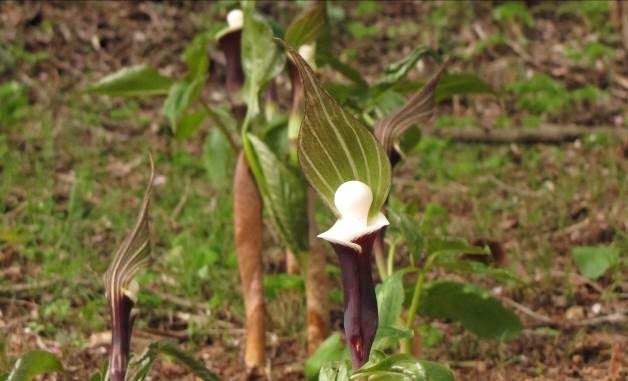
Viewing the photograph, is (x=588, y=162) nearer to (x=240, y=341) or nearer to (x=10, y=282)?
(x=240, y=341)

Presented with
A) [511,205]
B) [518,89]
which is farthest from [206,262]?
[518,89]

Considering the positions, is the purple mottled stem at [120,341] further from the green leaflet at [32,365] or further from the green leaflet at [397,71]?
the green leaflet at [397,71]

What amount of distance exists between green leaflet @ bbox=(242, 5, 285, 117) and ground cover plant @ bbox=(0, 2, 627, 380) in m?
0.02

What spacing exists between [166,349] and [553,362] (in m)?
1.06

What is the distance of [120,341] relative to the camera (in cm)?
172

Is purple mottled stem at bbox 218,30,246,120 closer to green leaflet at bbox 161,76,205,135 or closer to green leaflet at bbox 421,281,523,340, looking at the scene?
green leaflet at bbox 161,76,205,135

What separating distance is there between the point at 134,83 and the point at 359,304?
0.98 meters

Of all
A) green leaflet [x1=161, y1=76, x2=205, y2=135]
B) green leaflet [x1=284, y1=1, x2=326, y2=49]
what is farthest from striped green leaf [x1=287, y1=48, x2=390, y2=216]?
green leaflet [x1=161, y1=76, x2=205, y2=135]

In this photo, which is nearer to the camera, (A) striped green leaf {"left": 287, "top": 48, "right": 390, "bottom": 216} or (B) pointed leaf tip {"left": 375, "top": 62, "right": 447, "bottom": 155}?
(A) striped green leaf {"left": 287, "top": 48, "right": 390, "bottom": 216}

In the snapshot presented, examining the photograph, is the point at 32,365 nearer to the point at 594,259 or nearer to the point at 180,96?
the point at 180,96

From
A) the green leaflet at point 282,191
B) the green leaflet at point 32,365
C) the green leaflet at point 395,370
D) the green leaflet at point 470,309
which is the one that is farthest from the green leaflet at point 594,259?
the green leaflet at point 32,365

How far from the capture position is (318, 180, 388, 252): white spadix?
1425 millimetres

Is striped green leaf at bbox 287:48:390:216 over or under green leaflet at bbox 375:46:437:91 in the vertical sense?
under

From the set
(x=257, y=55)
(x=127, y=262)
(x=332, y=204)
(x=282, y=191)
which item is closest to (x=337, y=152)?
(x=332, y=204)
